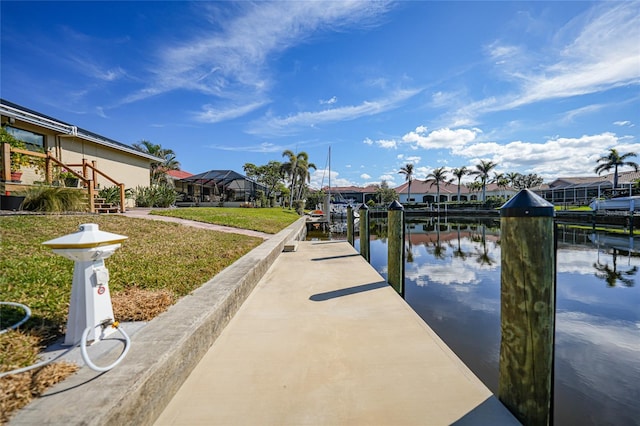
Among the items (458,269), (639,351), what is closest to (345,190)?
(458,269)

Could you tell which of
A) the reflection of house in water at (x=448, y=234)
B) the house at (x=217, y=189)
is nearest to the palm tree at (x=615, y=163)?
the reflection of house in water at (x=448, y=234)

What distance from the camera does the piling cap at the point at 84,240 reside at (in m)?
2.20

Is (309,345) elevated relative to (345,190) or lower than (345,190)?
lower

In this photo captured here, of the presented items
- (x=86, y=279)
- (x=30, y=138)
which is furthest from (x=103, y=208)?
(x=86, y=279)

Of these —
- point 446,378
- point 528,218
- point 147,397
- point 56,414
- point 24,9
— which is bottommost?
point 446,378

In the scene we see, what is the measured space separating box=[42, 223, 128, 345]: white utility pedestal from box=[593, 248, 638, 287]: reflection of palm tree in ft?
35.5

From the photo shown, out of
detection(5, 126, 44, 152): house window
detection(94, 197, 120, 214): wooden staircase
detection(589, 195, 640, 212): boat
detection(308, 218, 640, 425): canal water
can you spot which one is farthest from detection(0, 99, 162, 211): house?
detection(589, 195, 640, 212): boat

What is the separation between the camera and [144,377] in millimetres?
2000

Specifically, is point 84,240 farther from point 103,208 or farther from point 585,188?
point 585,188

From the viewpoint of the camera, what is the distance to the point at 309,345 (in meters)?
3.31

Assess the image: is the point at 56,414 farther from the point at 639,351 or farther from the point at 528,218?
the point at 639,351

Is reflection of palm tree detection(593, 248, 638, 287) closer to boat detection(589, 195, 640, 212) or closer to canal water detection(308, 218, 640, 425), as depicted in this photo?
canal water detection(308, 218, 640, 425)

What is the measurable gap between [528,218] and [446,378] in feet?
5.08

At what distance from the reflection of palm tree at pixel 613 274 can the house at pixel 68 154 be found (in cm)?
1552
